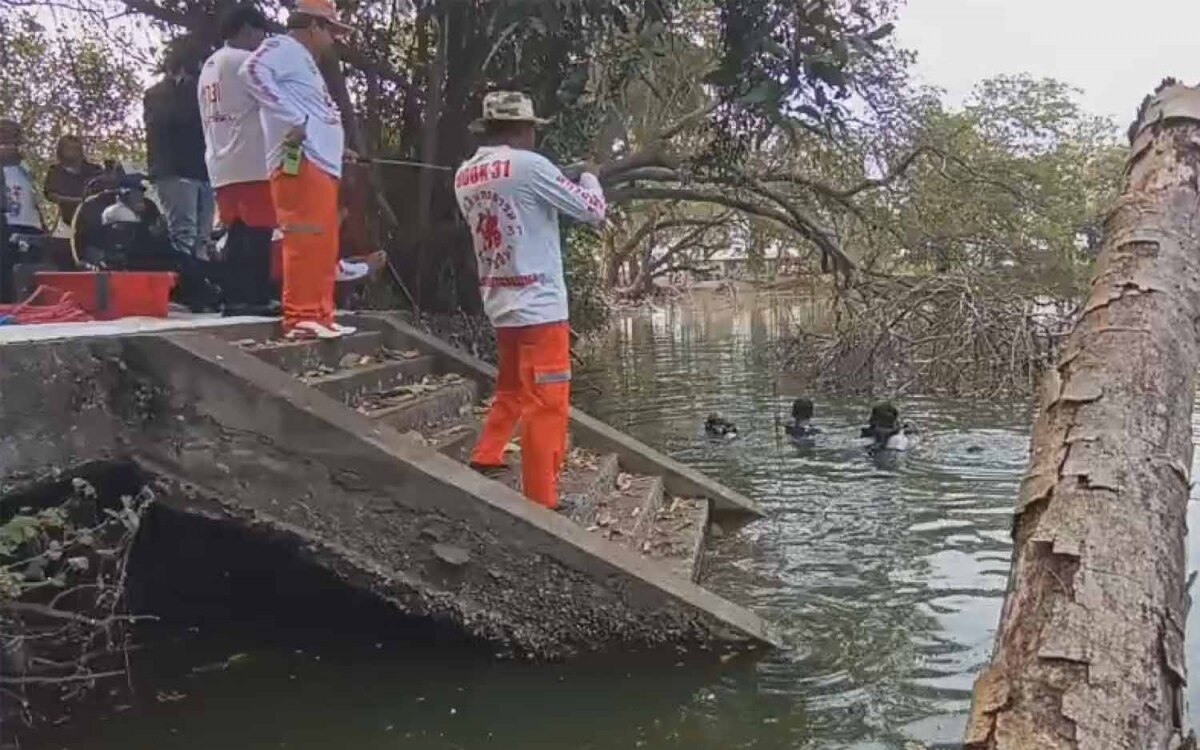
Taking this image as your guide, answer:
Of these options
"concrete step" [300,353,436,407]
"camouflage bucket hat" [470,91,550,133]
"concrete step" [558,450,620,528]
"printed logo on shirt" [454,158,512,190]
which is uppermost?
"camouflage bucket hat" [470,91,550,133]

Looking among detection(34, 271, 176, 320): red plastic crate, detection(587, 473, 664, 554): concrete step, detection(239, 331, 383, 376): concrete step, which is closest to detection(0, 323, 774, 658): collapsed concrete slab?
detection(239, 331, 383, 376): concrete step

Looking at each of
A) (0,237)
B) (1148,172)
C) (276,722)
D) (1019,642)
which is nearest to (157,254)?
(0,237)

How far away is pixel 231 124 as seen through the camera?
21.5 feet

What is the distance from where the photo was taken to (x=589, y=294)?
20594 millimetres

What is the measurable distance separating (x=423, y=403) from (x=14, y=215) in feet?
12.4

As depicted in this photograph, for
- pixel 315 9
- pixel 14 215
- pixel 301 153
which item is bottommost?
pixel 14 215

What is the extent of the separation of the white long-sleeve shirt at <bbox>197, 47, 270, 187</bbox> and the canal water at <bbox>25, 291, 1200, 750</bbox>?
2578 mm

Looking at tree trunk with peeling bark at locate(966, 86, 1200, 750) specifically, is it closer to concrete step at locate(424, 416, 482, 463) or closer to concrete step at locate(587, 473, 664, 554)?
concrete step at locate(587, 473, 664, 554)

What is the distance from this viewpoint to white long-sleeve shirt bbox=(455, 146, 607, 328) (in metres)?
5.24

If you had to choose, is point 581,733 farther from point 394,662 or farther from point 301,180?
point 301,180

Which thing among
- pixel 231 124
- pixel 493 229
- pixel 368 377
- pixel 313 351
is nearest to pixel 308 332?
pixel 313 351

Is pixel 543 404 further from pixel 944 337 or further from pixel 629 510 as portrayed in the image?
pixel 944 337

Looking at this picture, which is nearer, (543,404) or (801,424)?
(543,404)

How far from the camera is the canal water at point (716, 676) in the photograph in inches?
161
